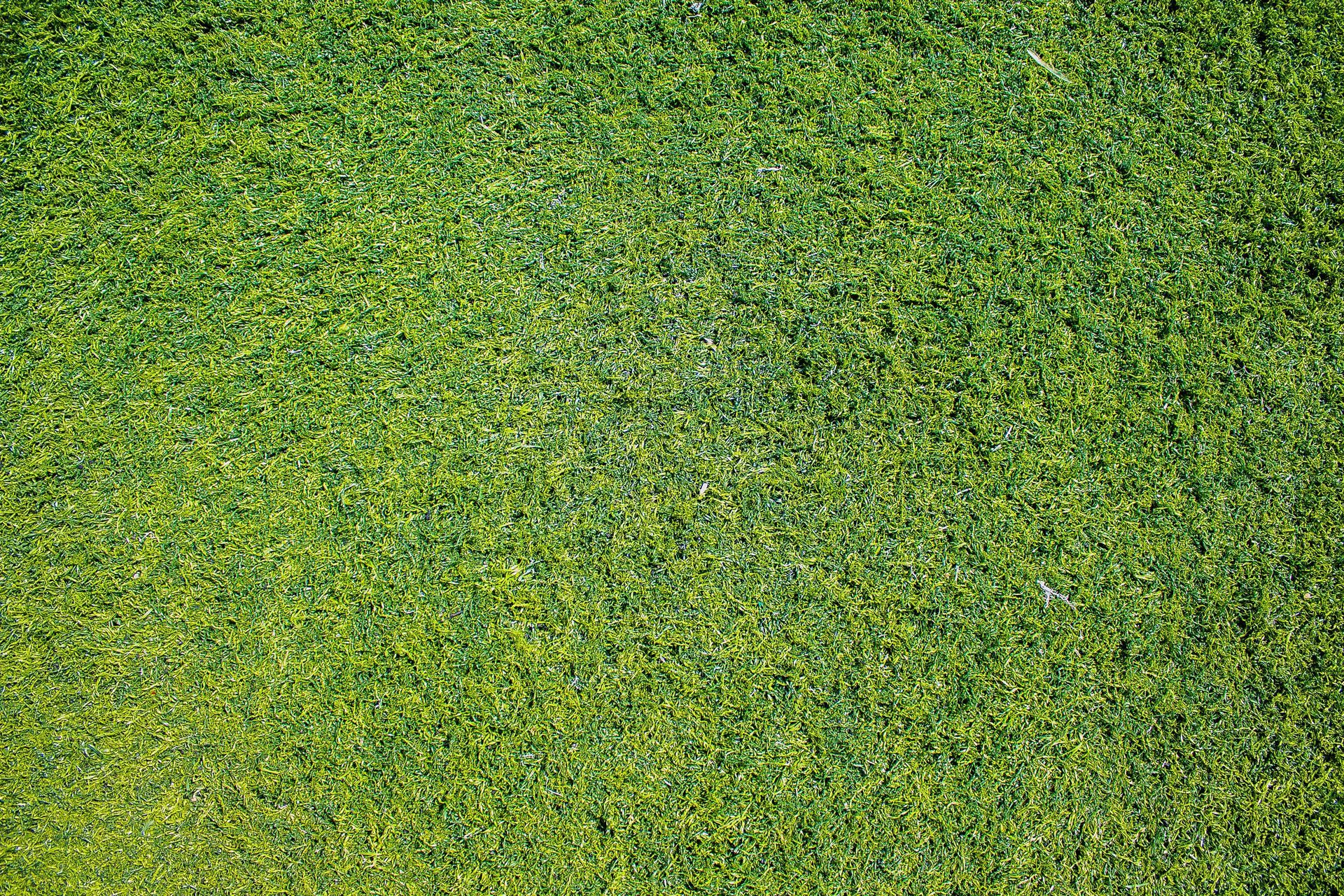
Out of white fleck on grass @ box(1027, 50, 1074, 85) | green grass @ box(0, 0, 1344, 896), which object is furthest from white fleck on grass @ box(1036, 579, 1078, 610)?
white fleck on grass @ box(1027, 50, 1074, 85)

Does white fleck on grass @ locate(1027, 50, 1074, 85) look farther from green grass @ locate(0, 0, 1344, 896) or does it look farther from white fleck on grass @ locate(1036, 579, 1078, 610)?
white fleck on grass @ locate(1036, 579, 1078, 610)

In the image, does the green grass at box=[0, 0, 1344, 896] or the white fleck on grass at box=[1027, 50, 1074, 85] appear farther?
the white fleck on grass at box=[1027, 50, 1074, 85]

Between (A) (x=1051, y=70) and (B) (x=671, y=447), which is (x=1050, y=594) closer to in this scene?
(B) (x=671, y=447)

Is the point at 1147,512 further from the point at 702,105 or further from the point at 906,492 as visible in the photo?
the point at 702,105

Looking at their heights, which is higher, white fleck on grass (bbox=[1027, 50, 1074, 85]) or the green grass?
white fleck on grass (bbox=[1027, 50, 1074, 85])

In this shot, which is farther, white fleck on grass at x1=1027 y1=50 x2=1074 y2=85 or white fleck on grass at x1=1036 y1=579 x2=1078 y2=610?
white fleck on grass at x1=1027 y1=50 x2=1074 y2=85

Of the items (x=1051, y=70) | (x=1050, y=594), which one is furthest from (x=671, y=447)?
(x=1051, y=70)

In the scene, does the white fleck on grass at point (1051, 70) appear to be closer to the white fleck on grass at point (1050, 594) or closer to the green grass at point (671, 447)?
the green grass at point (671, 447)

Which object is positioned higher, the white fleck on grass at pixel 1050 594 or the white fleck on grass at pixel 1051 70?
the white fleck on grass at pixel 1051 70

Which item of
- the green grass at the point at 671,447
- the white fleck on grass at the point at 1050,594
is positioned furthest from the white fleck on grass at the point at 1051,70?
the white fleck on grass at the point at 1050,594
